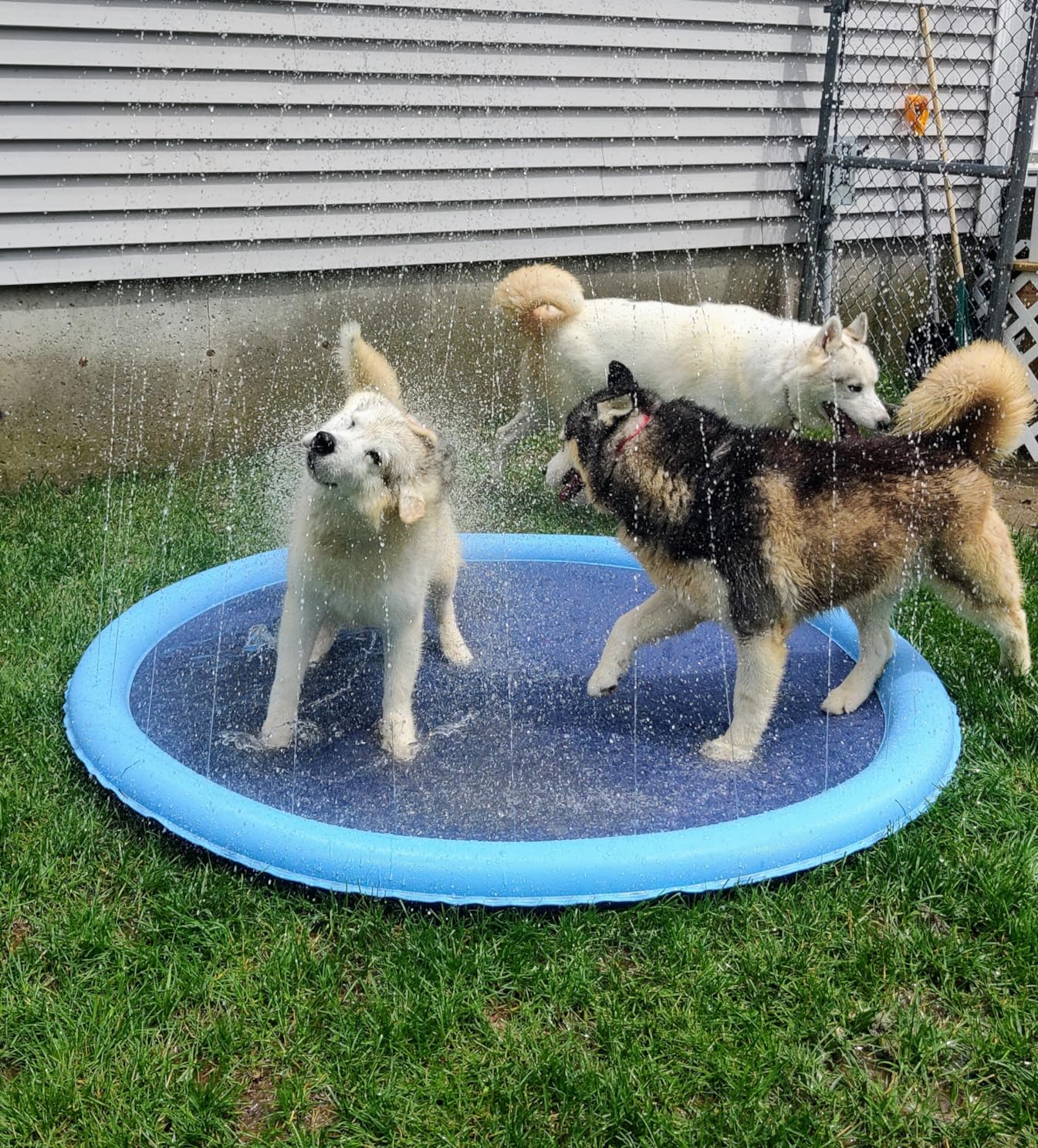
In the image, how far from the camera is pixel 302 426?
7238mm

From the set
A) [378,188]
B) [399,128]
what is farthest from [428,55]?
[378,188]

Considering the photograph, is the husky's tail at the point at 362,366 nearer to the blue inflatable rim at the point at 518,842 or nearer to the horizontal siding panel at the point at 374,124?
the blue inflatable rim at the point at 518,842

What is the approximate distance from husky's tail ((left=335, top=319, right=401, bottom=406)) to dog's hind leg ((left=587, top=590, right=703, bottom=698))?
1130 millimetres

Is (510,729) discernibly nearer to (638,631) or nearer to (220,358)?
(638,631)

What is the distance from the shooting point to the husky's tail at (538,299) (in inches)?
234

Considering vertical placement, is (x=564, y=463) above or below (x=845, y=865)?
above

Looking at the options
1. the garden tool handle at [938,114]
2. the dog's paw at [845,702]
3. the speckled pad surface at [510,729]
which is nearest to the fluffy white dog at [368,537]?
the speckled pad surface at [510,729]

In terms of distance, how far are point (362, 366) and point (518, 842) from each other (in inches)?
69.9

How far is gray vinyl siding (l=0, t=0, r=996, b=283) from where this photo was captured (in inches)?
Answer: 237

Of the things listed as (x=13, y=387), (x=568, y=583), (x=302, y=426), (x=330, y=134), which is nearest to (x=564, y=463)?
(x=568, y=583)

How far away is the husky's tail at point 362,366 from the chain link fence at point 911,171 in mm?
5497

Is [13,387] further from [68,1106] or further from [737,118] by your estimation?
[737,118]

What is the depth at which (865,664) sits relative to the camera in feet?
13.8

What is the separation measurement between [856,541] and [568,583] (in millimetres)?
1831
